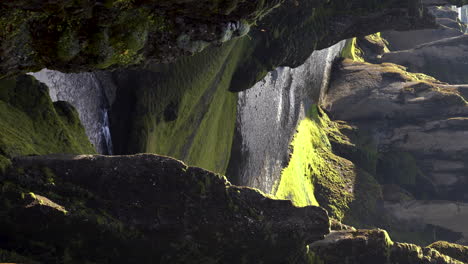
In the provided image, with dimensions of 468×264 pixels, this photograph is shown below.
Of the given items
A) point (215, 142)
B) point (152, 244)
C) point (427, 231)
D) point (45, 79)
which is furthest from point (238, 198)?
point (427, 231)

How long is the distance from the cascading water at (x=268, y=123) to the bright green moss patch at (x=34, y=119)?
1617 centimetres

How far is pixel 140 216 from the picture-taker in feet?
41.7

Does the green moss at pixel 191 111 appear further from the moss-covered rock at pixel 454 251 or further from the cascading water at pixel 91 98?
the moss-covered rock at pixel 454 251

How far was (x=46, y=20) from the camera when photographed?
22.7ft

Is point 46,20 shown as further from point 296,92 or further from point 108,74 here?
point 296,92

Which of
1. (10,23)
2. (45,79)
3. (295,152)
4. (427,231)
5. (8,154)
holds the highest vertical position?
(10,23)

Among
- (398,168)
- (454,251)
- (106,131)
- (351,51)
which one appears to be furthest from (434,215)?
(106,131)

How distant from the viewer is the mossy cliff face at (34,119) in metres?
13.0

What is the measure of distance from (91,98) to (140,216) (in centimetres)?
792

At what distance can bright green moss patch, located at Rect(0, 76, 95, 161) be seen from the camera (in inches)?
512

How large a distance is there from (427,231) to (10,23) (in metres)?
38.1

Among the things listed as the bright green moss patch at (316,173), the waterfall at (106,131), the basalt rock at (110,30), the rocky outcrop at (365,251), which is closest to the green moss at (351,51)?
the bright green moss patch at (316,173)

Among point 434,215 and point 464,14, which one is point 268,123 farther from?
point 464,14

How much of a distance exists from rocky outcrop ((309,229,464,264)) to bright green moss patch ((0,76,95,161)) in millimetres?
8113
